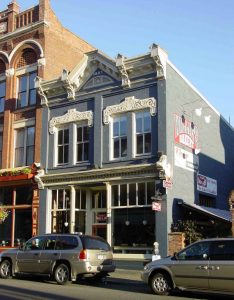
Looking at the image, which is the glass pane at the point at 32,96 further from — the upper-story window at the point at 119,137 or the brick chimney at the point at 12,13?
the upper-story window at the point at 119,137

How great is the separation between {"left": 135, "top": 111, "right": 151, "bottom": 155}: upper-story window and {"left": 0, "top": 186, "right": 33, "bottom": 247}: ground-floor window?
712 cm

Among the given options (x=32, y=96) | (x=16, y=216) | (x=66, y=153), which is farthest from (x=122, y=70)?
(x=16, y=216)

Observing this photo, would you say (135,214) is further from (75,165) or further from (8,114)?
(8,114)

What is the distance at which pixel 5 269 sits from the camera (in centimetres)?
1716

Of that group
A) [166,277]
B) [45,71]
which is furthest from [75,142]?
[166,277]

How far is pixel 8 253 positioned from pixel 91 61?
35.6 ft

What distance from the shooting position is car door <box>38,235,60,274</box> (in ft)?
51.6

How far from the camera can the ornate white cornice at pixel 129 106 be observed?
2151 cm

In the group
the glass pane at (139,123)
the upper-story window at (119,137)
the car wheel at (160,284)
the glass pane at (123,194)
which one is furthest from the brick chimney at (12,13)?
the car wheel at (160,284)

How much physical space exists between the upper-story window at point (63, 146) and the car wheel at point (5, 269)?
7979 mm

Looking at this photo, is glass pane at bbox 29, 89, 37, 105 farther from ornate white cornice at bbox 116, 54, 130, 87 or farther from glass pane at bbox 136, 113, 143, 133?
glass pane at bbox 136, 113, 143, 133

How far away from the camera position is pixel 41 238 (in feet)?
54.7

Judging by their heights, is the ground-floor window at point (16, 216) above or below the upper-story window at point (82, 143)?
below

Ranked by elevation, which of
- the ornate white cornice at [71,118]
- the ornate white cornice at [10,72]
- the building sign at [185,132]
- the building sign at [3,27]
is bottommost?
the building sign at [185,132]
